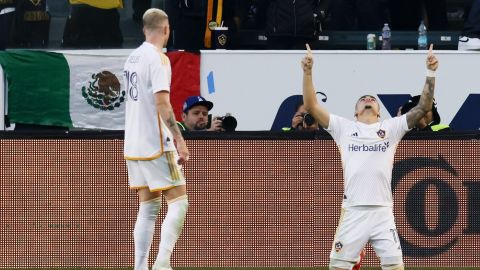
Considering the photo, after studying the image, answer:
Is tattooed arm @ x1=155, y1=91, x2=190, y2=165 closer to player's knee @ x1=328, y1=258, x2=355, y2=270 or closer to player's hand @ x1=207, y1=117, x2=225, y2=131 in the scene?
player's knee @ x1=328, y1=258, x2=355, y2=270

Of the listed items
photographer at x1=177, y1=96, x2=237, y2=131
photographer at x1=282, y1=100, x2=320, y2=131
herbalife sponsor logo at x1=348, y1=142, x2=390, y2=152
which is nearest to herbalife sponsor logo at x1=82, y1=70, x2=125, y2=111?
photographer at x1=177, y1=96, x2=237, y2=131

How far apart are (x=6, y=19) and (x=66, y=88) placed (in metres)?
1.09

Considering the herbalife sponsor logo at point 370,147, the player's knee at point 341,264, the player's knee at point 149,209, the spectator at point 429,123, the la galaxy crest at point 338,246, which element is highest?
the spectator at point 429,123

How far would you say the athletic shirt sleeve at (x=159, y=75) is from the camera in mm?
9844

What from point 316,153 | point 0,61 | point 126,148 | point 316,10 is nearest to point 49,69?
point 0,61

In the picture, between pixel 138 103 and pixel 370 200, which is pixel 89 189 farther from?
pixel 370 200

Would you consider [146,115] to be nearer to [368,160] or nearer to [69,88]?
[368,160]

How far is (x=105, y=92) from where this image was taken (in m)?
15.2

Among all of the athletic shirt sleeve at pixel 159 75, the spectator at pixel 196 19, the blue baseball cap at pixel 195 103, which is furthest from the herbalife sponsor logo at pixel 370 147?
the spectator at pixel 196 19

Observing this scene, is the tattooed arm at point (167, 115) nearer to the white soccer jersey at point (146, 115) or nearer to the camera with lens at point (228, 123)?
the white soccer jersey at point (146, 115)

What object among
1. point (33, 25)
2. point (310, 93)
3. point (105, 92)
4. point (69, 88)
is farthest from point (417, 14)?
point (310, 93)

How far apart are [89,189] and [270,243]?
1.72 m

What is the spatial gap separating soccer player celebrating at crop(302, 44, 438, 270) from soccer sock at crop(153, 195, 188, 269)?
1225 mm

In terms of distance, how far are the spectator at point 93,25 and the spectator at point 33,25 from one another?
243 millimetres
